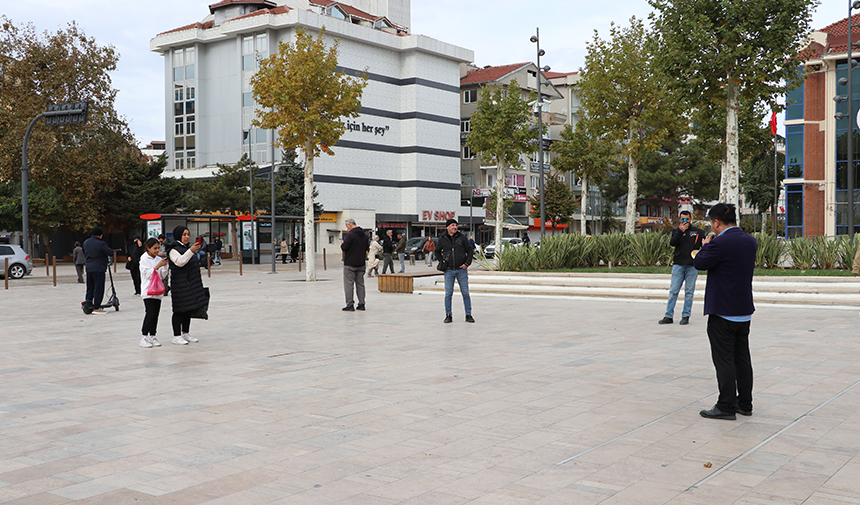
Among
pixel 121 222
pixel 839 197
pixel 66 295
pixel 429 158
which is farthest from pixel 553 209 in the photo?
pixel 66 295

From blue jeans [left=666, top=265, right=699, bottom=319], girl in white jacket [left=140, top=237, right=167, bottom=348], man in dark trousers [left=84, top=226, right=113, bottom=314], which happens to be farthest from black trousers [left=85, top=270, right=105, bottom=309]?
blue jeans [left=666, top=265, right=699, bottom=319]

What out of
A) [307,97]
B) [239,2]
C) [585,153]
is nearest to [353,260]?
[307,97]

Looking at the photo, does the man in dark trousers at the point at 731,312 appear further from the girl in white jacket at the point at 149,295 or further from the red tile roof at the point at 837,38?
the red tile roof at the point at 837,38

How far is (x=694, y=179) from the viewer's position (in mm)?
69812

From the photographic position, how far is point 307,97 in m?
25.3

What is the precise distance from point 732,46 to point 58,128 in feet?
110

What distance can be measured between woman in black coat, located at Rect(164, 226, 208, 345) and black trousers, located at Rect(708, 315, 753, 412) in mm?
6500

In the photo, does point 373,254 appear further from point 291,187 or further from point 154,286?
point 291,187

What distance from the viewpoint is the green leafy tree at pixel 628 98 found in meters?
28.4

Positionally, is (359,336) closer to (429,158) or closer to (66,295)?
(66,295)

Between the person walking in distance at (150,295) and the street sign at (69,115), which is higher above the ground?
the street sign at (69,115)

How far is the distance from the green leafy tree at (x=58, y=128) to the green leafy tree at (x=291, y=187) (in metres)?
13.3

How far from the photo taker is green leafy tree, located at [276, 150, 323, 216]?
53.1 meters

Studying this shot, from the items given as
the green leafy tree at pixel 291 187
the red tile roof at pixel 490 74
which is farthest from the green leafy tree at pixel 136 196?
the red tile roof at pixel 490 74
